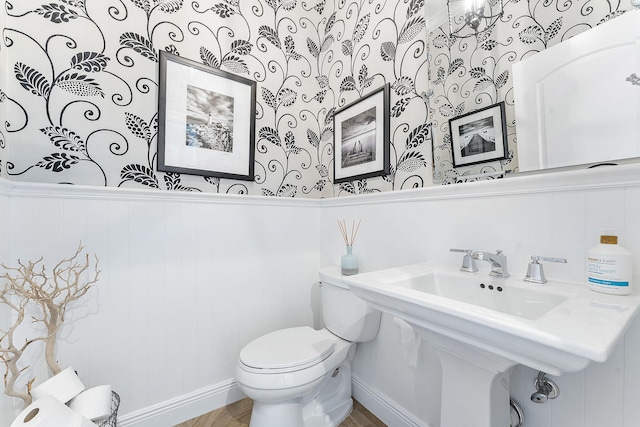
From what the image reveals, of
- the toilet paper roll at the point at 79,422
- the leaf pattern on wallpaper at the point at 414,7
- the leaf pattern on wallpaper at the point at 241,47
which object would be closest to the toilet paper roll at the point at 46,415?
the toilet paper roll at the point at 79,422

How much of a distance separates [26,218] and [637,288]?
6.55 ft

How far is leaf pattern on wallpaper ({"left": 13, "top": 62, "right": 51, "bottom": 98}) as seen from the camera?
1018 mm

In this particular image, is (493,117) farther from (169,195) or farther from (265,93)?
(169,195)

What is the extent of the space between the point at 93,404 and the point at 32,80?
1.25 meters

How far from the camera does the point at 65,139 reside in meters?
1.10

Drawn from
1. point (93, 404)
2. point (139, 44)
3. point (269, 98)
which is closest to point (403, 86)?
point (269, 98)

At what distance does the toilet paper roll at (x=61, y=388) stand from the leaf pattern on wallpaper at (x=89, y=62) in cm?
121

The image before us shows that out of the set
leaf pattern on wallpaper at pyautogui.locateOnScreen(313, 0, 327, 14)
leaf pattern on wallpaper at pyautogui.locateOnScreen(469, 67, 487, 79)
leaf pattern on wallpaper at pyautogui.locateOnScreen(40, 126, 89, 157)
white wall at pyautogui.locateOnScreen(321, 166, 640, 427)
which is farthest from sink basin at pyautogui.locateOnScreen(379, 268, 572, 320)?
leaf pattern on wallpaper at pyautogui.locateOnScreen(313, 0, 327, 14)

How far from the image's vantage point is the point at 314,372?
44.2 inches

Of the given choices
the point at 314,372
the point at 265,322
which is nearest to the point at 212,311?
the point at 265,322

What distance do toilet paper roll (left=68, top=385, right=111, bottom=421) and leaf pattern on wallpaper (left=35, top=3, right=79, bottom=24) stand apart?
1.46m

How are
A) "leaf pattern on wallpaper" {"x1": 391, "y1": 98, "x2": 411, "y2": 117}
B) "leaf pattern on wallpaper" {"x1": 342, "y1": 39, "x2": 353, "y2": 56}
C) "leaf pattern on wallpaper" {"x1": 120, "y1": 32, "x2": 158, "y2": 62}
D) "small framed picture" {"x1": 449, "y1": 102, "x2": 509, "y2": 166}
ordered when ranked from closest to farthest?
"small framed picture" {"x1": 449, "y1": 102, "x2": 509, "y2": 166} < "leaf pattern on wallpaper" {"x1": 120, "y1": 32, "x2": 158, "y2": 62} < "leaf pattern on wallpaper" {"x1": 391, "y1": 98, "x2": 411, "y2": 117} < "leaf pattern on wallpaper" {"x1": 342, "y1": 39, "x2": 353, "y2": 56}

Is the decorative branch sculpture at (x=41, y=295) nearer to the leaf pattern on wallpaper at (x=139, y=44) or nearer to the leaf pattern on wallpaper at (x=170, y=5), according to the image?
the leaf pattern on wallpaper at (x=139, y=44)

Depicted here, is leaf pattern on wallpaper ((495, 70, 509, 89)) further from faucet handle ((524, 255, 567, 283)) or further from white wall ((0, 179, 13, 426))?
white wall ((0, 179, 13, 426))
